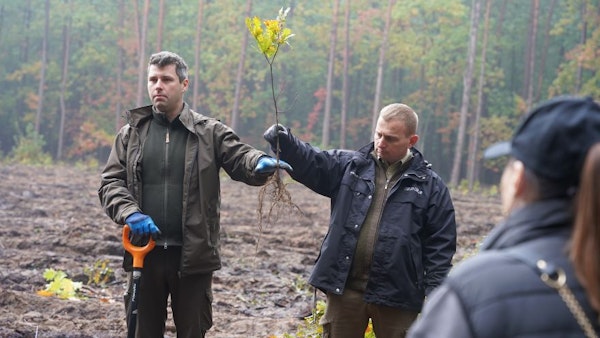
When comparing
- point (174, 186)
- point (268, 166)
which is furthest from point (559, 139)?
point (174, 186)

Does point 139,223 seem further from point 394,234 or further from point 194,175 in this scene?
point 394,234

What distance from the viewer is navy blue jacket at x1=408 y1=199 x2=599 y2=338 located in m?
1.91

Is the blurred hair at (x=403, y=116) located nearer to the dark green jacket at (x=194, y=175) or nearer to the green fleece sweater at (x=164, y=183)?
the dark green jacket at (x=194, y=175)

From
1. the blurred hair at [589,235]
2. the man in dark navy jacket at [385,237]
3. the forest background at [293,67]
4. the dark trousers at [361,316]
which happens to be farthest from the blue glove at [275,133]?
the forest background at [293,67]

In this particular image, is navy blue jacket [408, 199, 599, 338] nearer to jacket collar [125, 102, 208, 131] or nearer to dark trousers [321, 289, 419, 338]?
dark trousers [321, 289, 419, 338]

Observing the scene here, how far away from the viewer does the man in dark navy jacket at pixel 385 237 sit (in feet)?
15.3

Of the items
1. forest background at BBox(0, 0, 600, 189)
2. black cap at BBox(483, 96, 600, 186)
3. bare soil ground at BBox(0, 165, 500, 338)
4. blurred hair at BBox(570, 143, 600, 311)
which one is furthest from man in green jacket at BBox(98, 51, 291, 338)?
forest background at BBox(0, 0, 600, 189)

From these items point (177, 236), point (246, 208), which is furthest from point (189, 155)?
point (246, 208)

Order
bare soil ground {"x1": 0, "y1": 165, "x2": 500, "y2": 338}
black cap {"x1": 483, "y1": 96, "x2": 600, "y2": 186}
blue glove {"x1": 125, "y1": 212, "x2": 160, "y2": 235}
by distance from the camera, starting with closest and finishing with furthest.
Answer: black cap {"x1": 483, "y1": 96, "x2": 600, "y2": 186}, blue glove {"x1": 125, "y1": 212, "x2": 160, "y2": 235}, bare soil ground {"x1": 0, "y1": 165, "x2": 500, "y2": 338}

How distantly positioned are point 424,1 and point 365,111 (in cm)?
1529

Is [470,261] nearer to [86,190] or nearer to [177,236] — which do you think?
[177,236]

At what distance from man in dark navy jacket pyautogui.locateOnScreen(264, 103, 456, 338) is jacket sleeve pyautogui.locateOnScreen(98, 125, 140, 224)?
0.93 m

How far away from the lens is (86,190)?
24812 millimetres

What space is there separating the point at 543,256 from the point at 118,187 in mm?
3481
